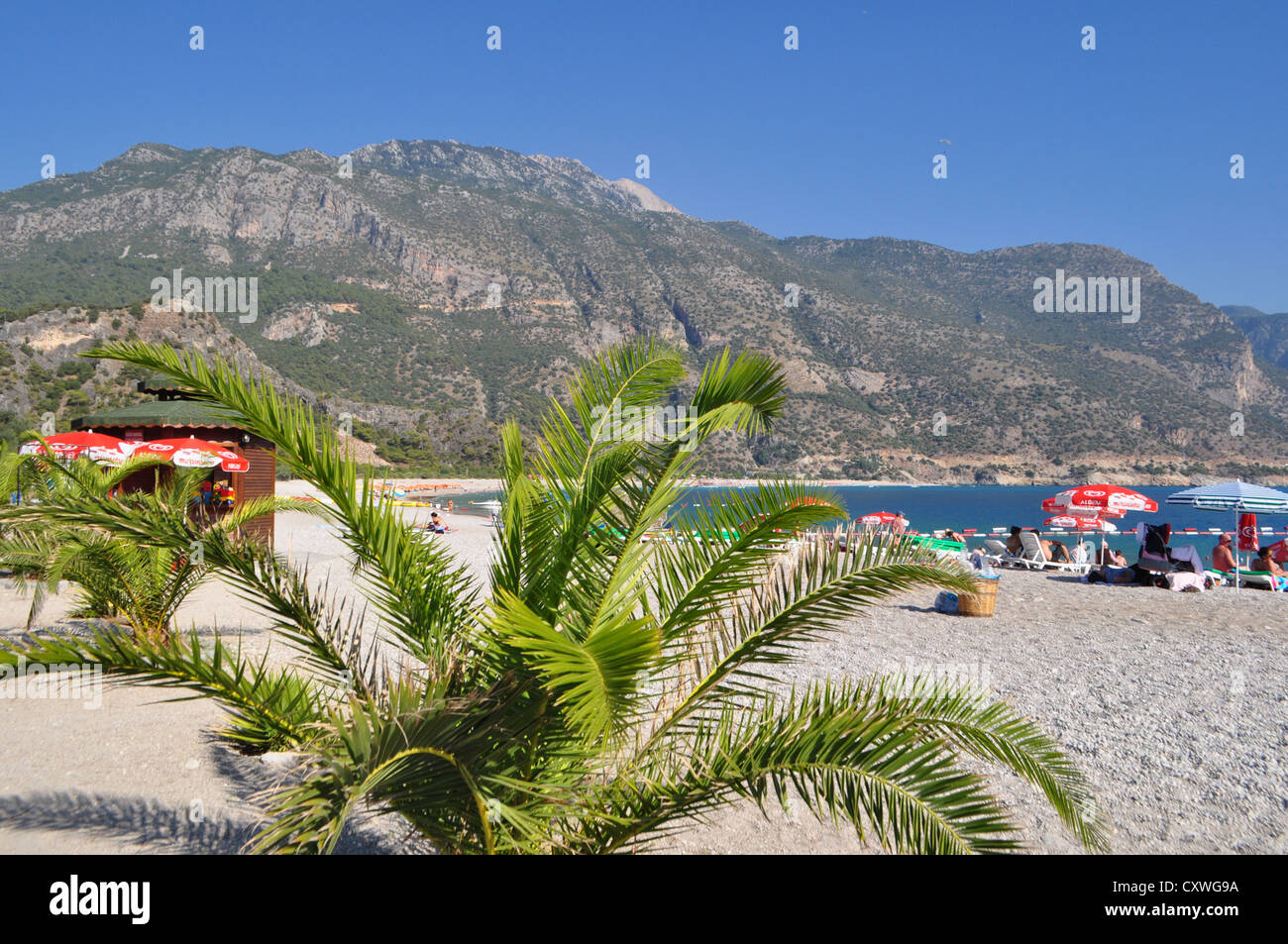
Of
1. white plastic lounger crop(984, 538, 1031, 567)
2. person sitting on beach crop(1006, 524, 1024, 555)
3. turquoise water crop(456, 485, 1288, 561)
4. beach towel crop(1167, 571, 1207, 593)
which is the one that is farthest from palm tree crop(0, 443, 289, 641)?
turquoise water crop(456, 485, 1288, 561)

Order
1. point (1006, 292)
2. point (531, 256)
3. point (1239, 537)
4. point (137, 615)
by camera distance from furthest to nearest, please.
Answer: point (1006, 292), point (531, 256), point (1239, 537), point (137, 615)

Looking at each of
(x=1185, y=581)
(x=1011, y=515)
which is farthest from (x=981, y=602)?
(x=1011, y=515)

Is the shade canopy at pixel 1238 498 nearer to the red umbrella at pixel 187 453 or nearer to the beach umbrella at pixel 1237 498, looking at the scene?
the beach umbrella at pixel 1237 498

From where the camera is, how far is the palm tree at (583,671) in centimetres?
243

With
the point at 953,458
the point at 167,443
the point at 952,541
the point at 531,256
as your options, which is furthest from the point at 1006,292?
the point at 167,443

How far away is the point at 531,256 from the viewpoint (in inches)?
3782

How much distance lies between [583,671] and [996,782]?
154 inches

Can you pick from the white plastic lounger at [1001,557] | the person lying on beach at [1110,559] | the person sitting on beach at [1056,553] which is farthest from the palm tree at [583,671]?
the person sitting on beach at [1056,553]

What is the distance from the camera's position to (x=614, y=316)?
8494 centimetres

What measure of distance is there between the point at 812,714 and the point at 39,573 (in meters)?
8.08

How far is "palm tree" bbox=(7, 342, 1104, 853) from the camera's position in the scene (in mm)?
2428

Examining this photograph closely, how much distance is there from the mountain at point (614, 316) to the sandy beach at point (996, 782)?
53330mm
